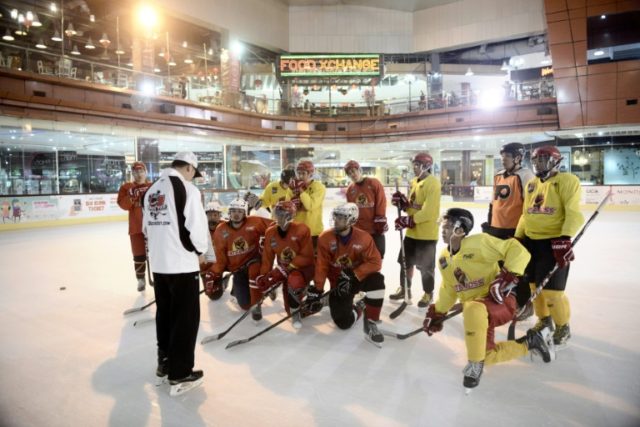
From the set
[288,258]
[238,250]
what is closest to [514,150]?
[288,258]

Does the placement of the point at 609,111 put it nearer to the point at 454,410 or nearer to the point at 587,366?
the point at 587,366

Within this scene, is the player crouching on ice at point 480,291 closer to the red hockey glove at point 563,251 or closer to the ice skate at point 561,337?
the ice skate at point 561,337

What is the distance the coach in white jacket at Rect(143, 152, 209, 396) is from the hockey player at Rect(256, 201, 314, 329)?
1186 mm

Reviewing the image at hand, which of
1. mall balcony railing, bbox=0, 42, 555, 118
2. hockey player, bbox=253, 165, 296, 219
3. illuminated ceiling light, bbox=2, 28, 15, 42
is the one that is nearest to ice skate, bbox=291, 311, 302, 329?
hockey player, bbox=253, 165, 296, 219

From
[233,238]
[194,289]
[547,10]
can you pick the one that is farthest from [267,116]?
[194,289]

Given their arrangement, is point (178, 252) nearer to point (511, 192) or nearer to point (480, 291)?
point (480, 291)

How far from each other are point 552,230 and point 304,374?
7.13 ft

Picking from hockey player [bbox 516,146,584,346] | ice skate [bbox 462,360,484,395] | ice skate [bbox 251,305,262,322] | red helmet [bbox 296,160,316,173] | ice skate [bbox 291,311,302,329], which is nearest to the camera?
ice skate [bbox 462,360,484,395]

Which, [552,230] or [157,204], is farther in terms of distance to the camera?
[552,230]

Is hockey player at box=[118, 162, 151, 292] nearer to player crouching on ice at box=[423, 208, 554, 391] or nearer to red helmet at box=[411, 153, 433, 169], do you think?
red helmet at box=[411, 153, 433, 169]

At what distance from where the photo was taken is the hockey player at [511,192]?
3.70 meters

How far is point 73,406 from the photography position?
2420 mm

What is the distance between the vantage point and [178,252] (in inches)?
97.4

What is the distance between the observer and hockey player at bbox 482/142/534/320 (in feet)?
12.1
